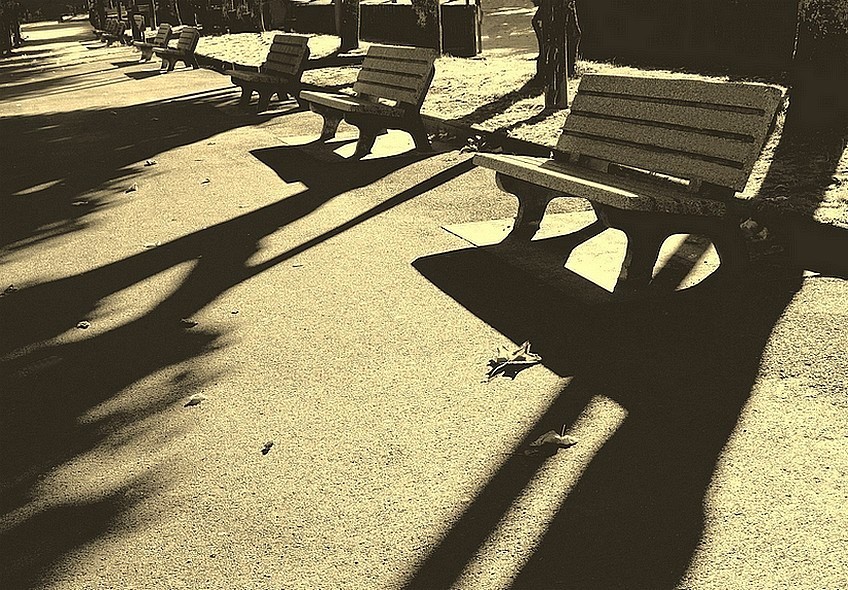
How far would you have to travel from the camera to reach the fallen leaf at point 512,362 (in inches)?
188

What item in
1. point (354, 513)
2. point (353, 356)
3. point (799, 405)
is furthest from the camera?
point (353, 356)

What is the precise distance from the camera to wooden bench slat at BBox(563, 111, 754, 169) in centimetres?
545

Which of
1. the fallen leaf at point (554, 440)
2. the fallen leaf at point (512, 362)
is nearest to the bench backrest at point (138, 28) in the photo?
the fallen leaf at point (512, 362)

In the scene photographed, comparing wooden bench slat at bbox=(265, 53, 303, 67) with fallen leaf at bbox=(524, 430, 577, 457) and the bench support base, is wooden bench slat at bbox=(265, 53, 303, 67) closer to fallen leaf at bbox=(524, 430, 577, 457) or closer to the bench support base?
the bench support base

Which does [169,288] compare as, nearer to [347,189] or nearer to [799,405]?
[347,189]

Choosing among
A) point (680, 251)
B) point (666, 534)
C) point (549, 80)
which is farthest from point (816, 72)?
point (666, 534)

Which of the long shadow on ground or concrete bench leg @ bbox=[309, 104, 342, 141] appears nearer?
the long shadow on ground

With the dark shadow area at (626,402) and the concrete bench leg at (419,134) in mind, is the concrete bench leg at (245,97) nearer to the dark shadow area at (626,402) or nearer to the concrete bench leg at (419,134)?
the concrete bench leg at (419,134)

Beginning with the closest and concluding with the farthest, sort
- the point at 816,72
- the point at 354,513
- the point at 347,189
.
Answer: the point at 354,513
the point at 816,72
the point at 347,189

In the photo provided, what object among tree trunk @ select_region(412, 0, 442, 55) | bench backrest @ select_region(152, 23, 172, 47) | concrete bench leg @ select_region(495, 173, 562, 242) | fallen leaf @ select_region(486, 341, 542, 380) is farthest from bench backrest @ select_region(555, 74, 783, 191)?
bench backrest @ select_region(152, 23, 172, 47)

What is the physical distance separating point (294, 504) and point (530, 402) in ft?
3.99

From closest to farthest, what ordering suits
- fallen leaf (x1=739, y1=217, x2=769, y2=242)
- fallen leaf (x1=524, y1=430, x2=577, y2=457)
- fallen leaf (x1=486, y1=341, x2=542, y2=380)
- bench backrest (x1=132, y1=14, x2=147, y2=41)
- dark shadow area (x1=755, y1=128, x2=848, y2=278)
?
fallen leaf (x1=524, y1=430, x2=577, y2=457) < fallen leaf (x1=486, y1=341, x2=542, y2=380) < dark shadow area (x1=755, y1=128, x2=848, y2=278) < fallen leaf (x1=739, y1=217, x2=769, y2=242) < bench backrest (x1=132, y1=14, x2=147, y2=41)

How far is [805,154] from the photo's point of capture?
8156 mm

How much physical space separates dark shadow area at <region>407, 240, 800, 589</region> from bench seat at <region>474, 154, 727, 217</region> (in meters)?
0.51
